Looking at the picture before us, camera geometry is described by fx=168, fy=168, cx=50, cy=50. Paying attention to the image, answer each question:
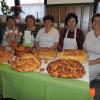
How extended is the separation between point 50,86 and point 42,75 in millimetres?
114

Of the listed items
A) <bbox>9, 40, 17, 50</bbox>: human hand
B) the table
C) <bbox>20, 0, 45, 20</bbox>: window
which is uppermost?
<bbox>20, 0, 45, 20</bbox>: window

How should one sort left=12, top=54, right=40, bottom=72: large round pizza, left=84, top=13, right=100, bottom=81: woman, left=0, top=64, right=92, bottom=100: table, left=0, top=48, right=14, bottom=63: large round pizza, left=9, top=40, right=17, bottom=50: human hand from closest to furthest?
1. left=0, top=64, right=92, bottom=100: table
2. left=12, top=54, right=40, bottom=72: large round pizza
3. left=0, top=48, right=14, bottom=63: large round pizza
4. left=9, top=40, right=17, bottom=50: human hand
5. left=84, top=13, right=100, bottom=81: woman

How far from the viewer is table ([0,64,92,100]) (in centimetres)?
124

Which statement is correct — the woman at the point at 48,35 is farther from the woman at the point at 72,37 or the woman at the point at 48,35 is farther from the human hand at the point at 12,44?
the human hand at the point at 12,44

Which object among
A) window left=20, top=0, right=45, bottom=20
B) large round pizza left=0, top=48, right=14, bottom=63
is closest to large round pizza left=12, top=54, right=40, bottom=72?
large round pizza left=0, top=48, right=14, bottom=63

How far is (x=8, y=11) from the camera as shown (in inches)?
134

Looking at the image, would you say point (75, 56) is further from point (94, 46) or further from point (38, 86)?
point (94, 46)

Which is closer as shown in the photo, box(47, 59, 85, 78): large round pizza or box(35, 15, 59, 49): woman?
box(47, 59, 85, 78): large round pizza

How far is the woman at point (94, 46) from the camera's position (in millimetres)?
2078

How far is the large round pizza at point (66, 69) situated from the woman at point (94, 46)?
0.69m

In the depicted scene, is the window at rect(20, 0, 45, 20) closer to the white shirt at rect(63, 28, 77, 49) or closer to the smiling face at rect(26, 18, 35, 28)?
the smiling face at rect(26, 18, 35, 28)

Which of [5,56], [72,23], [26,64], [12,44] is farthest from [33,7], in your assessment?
[26,64]

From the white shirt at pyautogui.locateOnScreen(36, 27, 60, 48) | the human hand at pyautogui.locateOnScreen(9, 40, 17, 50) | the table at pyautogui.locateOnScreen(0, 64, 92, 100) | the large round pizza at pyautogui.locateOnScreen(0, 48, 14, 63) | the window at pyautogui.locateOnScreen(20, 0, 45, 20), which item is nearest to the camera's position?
the table at pyautogui.locateOnScreen(0, 64, 92, 100)

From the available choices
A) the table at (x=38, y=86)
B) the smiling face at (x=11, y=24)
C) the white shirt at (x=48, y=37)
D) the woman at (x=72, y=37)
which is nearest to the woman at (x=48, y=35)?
the white shirt at (x=48, y=37)
